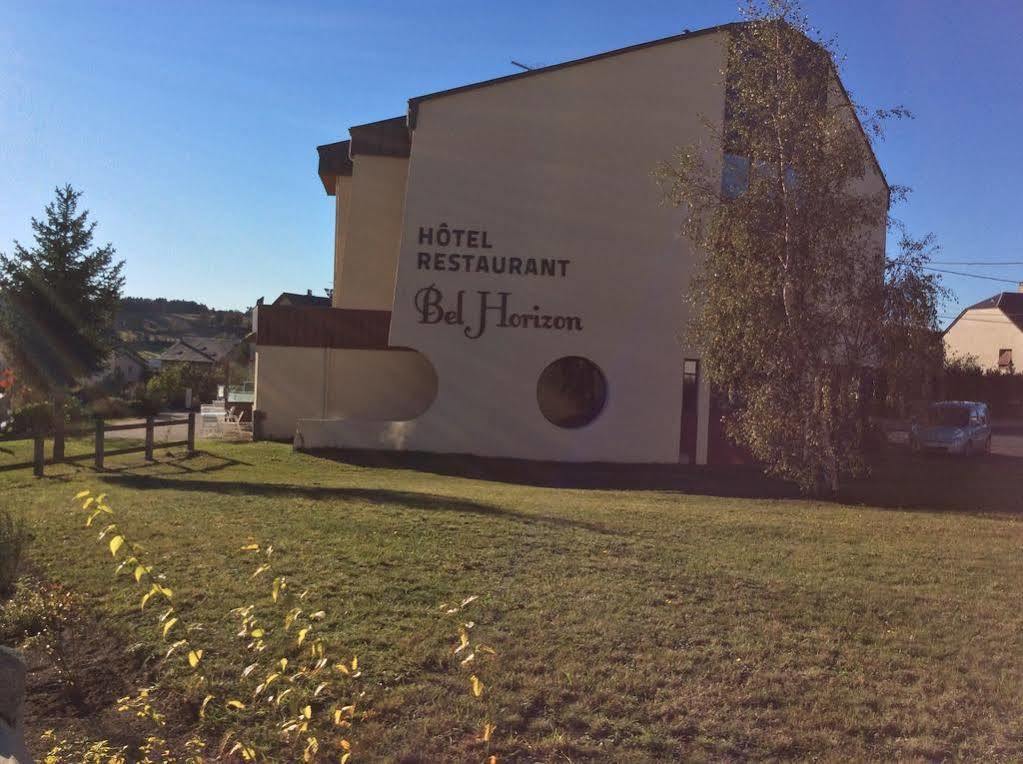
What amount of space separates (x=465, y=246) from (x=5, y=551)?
13580mm

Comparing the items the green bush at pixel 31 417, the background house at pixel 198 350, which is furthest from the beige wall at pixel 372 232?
the background house at pixel 198 350

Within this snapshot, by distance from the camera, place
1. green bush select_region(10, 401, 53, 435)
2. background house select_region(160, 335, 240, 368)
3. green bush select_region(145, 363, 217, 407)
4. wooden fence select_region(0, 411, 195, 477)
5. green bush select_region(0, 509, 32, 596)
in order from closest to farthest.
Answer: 1. green bush select_region(0, 509, 32, 596)
2. wooden fence select_region(0, 411, 195, 477)
3. green bush select_region(10, 401, 53, 435)
4. green bush select_region(145, 363, 217, 407)
5. background house select_region(160, 335, 240, 368)

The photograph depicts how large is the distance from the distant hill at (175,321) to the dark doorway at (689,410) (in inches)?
3159

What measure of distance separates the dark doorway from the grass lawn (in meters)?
8.92

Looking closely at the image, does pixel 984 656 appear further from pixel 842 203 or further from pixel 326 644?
pixel 842 203

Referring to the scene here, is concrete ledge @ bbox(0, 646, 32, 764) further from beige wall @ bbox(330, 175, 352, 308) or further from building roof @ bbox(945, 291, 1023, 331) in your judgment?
building roof @ bbox(945, 291, 1023, 331)

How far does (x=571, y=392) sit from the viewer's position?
20562 millimetres

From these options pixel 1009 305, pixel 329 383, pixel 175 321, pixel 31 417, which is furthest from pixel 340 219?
pixel 175 321

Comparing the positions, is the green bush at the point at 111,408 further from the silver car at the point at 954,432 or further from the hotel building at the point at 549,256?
the silver car at the point at 954,432

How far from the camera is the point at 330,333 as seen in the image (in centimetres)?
2183

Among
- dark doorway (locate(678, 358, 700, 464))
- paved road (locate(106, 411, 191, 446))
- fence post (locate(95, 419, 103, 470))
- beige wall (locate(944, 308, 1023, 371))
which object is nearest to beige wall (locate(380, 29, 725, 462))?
dark doorway (locate(678, 358, 700, 464))

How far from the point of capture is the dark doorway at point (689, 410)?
1970 centimetres

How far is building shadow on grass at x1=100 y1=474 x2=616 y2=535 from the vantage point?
366 inches

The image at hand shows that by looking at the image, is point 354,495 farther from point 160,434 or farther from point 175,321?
point 175,321
